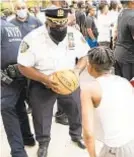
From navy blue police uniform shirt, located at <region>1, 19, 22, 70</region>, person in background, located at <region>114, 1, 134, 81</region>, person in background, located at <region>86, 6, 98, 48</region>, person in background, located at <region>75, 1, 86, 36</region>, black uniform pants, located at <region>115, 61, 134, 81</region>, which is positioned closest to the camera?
navy blue police uniform shirt, located at <region>1, 19, 22, 70</region>

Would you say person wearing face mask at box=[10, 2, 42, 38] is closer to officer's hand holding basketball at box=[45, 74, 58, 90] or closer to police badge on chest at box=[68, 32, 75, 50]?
police badge on chest at box=[68, 32, 75, 50]

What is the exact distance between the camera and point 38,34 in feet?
11.8

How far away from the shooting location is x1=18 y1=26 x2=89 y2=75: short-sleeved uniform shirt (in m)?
3.54

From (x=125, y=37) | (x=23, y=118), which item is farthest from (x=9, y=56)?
(x=125, y=37)

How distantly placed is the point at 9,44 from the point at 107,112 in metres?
1.74

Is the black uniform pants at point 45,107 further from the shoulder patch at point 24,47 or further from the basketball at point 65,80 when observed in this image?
the shoulder patch at point 24,47

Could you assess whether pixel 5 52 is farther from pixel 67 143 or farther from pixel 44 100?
pixel 67 143

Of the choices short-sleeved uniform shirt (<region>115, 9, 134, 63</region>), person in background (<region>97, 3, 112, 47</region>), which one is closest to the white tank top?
short-sleeved uniform shirt (<region>115, 9, 134, 63</region>)

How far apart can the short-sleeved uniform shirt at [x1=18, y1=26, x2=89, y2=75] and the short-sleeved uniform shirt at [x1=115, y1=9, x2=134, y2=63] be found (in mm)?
752

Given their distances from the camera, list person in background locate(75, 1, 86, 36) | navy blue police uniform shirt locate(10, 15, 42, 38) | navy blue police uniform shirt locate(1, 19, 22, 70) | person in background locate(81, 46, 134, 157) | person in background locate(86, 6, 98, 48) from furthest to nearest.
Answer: person in background locate(86, 6, 98, 48), person in background locate(75, 1, 86, 36), navy blue police uniform shirt locate(10, 15, 42, 38), navy blue police uniform shirt locate(1, 19, 22, 70), person in background locate(81, 46, 134, 157)

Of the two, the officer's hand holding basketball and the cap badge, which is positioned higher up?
the cap badge

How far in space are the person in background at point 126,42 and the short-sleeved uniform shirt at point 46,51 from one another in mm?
754

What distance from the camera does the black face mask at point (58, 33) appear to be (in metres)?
3.57

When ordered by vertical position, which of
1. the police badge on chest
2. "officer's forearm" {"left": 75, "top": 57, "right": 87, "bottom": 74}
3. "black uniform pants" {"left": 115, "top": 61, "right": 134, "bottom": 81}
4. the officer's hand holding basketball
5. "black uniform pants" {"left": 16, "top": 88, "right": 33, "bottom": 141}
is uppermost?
the police badge on chest
